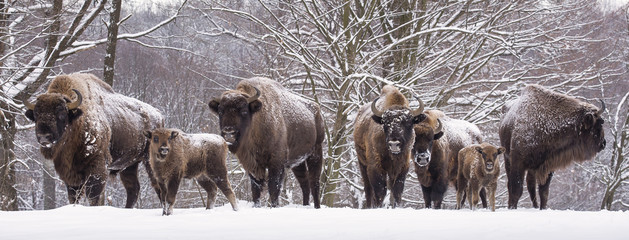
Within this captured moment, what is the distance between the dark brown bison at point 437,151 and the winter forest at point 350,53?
1402 mm

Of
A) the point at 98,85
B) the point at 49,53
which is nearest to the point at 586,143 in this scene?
the point at 98,85

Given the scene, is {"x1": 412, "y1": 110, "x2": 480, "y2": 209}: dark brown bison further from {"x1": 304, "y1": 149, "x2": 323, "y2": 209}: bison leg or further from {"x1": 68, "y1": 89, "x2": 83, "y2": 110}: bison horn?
{"x1": 68, "y1": 89, "x2": 83, "y2": 110}: bison horn

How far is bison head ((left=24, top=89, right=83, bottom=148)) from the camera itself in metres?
7.84

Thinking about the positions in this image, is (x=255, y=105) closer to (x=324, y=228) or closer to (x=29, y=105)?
(x=29, y=105)

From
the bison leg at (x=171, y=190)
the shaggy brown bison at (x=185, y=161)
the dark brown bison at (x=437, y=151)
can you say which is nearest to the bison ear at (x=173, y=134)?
the shaggy brown bison at (x=185, y=161)

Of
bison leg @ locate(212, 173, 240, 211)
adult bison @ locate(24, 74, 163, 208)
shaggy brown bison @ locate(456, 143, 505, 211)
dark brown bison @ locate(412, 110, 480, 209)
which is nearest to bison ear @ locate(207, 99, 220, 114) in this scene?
adult bison @ locate(24, 74, 163, 208)

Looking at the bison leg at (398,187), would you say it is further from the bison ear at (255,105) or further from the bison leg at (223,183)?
the bison leg at (223,183)

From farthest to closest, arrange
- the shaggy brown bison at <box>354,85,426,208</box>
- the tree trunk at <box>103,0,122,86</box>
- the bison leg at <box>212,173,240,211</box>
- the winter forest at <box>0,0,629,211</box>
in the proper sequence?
the winter forest at <box>0,0,629,211</box> < the tree trunk at <box>103,0,122,86</box> < the shaggy brown bison at <box>354,85,426,208</box> < the bison leg at <box>212,173,240,211</box>

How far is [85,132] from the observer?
339 inches

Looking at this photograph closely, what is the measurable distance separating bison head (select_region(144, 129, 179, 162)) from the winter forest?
3551 mm

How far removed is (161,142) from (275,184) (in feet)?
8.31

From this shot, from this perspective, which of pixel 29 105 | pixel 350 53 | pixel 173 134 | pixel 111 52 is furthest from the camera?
pixel 350 53

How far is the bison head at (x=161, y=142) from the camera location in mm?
6816

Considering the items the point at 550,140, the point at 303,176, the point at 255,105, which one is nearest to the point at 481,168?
the point at 550,140
